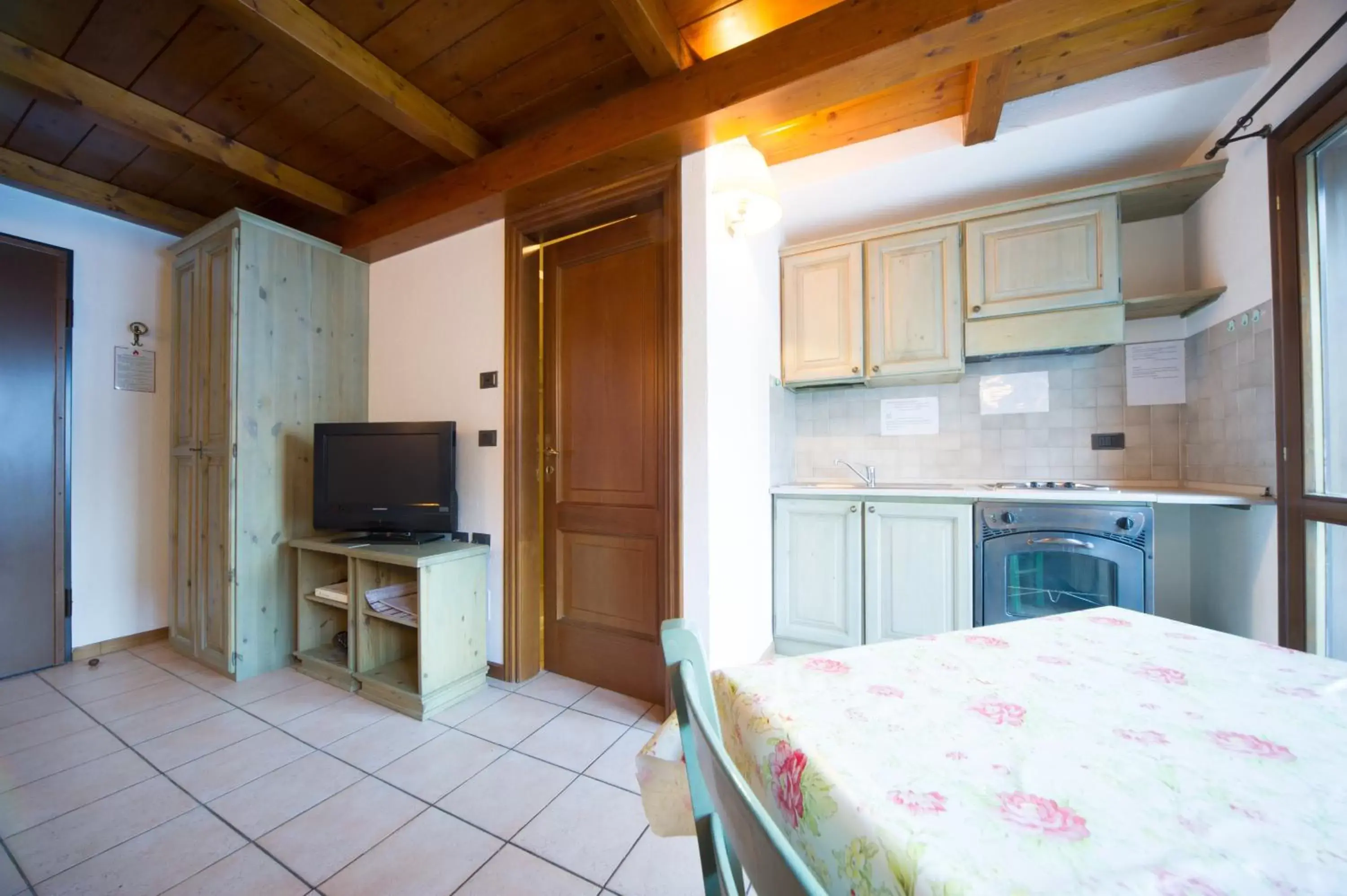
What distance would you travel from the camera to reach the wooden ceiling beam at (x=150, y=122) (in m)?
1.75

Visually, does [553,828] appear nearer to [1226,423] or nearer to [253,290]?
[253,290]

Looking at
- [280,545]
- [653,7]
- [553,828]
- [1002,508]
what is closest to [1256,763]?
[553,828]

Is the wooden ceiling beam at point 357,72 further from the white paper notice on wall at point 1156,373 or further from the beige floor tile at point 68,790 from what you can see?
the white paper notice on wall at point 1156,373

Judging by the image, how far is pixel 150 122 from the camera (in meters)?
2.04

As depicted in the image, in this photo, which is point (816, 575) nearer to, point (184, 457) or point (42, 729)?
point (42, 729)

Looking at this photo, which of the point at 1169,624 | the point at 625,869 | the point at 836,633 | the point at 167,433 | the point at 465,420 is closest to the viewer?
the point at 1169,624

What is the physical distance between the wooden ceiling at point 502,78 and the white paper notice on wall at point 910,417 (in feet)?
4.25

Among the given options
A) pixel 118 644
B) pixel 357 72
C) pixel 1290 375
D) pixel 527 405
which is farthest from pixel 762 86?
pixel 118 644

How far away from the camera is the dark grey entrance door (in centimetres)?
236

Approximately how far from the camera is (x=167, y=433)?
2.88 metres

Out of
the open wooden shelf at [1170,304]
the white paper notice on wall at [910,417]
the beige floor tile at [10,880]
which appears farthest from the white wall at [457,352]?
the open wooden shelf at [1170,304]

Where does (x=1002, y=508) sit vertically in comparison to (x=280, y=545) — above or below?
above

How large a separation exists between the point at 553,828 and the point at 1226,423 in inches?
118

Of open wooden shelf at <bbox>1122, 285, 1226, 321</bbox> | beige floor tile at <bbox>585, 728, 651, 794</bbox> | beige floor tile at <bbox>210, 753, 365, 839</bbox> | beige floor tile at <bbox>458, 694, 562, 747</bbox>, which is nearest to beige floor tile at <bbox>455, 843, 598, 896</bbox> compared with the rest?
beige floor tile at <bbox>585, 728, 651, 794</bbox>
